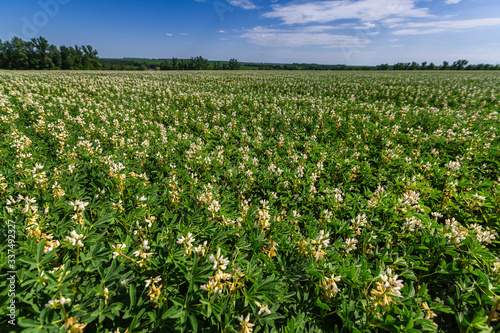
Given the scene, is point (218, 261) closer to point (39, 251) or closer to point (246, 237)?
point (246, 237)

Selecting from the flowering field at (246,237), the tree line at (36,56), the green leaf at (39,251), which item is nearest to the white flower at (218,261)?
the flowering field at (246,237)

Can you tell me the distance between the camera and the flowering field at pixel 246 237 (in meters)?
2.37

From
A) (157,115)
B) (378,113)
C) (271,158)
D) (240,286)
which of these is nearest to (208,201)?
(240,286)

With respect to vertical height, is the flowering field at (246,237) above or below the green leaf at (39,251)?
below

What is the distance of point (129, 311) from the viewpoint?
236 cm

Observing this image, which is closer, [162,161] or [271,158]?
[162,161]

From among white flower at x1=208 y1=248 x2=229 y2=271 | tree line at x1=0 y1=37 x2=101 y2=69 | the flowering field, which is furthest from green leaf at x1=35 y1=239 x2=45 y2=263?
tree line at x1=0 y1=37 x2=101 y2=69

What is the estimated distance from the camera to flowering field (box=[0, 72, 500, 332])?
2373 millimetres

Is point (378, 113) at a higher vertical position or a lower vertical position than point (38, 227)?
higher

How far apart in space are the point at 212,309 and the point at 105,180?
4354 millimetres

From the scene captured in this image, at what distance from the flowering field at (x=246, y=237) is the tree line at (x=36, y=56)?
9440 cm

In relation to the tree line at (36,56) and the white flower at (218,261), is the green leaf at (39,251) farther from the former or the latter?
the tree line at (36,56)

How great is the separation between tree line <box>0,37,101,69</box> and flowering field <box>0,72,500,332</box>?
94399 mm

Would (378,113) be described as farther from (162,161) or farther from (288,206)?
(162,161)
